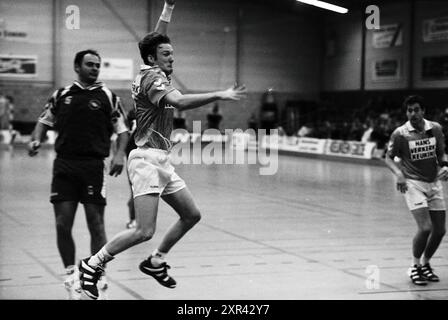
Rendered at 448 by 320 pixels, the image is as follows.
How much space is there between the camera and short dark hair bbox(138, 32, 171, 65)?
21.3ft

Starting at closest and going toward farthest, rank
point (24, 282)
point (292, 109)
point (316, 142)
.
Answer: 1. point (24, 282)
2. point (316, 142)
3. point (292, 109)

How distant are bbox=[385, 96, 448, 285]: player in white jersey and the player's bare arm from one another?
319 centimetres

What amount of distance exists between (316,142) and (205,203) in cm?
1731

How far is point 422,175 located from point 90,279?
152 inches

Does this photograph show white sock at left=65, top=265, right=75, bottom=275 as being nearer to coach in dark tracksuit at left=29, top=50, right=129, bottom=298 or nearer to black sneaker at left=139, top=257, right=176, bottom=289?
coach in dark tracksuit at left=29, top=50, right=129, bottom=298

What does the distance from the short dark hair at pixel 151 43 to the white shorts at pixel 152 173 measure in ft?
2.59

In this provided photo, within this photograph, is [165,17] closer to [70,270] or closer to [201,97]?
[201,97]

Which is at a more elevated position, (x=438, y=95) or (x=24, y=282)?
(x=438, y=95)

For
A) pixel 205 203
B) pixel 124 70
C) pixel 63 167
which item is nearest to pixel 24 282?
pixel 63 167

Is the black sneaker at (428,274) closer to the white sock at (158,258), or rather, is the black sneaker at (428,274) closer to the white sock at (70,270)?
the white sock at (158,258)

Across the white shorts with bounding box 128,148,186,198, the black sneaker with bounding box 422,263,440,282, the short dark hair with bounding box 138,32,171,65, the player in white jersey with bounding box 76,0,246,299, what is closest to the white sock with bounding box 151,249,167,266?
the player in white jersey with bounding box 76,0,246,299

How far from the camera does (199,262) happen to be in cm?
938

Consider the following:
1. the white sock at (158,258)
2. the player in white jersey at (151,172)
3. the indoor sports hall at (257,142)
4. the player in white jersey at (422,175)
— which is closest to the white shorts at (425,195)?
the player in white jersey at (422,175)
